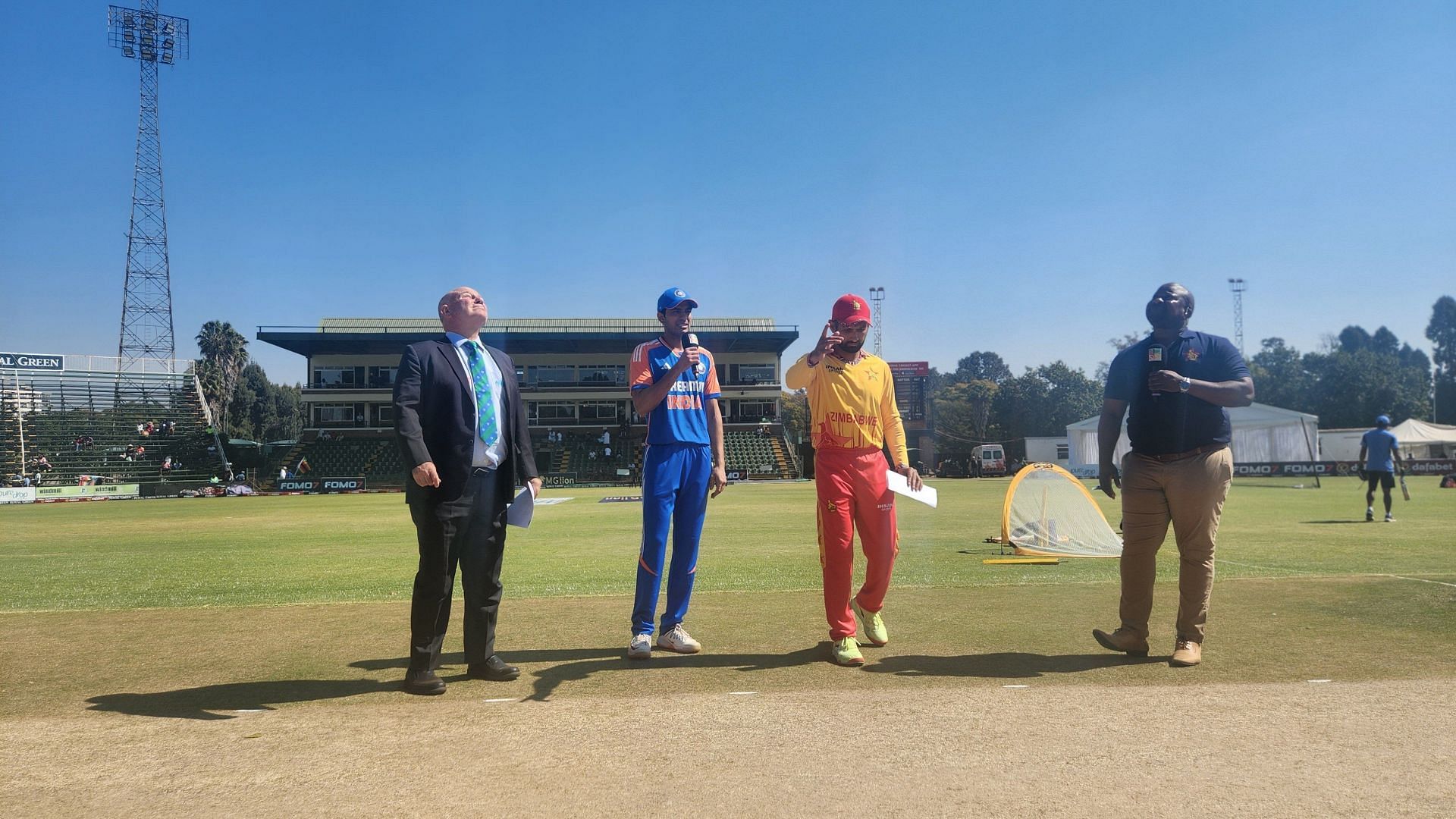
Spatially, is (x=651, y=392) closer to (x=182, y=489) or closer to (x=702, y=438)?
(x=702, y=438)

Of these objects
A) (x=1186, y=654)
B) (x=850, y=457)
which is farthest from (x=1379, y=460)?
(x=850, y=457)

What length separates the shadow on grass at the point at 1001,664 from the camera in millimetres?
4422

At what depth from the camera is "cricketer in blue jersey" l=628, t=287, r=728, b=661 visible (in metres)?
5.21

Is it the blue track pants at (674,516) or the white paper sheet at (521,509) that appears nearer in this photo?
the white paper sheet at (521,509)

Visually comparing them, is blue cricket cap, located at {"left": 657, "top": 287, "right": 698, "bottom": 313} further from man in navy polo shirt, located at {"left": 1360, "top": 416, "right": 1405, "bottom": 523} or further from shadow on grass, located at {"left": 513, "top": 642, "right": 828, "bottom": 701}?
man in navy polo shirt, located at {"left": 1360, "top": 416, "right": 1405, "bottom": 523}

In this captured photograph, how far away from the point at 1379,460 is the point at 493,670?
17337 millimetres

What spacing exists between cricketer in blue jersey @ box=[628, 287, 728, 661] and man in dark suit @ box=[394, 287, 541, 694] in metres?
0.78

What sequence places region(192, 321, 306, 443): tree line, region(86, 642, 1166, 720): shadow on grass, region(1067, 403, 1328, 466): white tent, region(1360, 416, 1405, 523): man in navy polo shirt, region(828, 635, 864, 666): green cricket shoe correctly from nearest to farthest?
region(86, 642, 1166, 720): shadow on grass → region(828, 635, 864, 666): green cricket shoe → region(1360, 416, 1405, 523): man in navy polo shirt → region(1067, 403, 1328, 466): white tent → region(192, 321, 306, 443): tree line

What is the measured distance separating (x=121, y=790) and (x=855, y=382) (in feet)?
12.8

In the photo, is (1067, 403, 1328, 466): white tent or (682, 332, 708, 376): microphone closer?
(682, 332, 708, 376): microphone

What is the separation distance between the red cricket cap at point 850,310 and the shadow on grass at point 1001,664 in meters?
1.99

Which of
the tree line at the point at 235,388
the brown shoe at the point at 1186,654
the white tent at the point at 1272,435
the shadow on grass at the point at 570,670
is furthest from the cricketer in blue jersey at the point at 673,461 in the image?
the tree line at the point at 235,388

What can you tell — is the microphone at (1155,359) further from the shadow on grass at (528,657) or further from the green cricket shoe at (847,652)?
the shadow on grass at (528,657)

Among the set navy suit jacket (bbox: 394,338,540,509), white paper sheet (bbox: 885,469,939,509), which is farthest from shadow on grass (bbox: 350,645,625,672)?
white paper sheet (bbox: 885,469,939,509)
